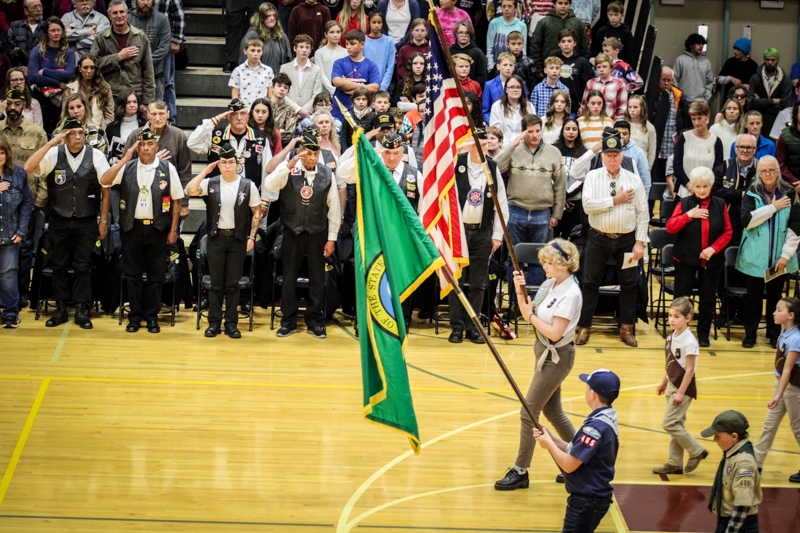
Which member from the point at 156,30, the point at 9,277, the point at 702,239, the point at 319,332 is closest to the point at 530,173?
the point at 702,239

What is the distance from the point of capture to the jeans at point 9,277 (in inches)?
423

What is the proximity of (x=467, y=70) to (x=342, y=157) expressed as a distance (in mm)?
2808

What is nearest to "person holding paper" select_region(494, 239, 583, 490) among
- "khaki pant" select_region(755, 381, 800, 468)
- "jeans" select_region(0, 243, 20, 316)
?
"khaki pant" select_region(755, 381, 800, 468)

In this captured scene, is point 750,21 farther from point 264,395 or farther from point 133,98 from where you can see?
point 264,395

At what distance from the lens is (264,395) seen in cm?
919

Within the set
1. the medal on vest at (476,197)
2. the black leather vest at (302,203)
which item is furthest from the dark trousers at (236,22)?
the medal on vest at (476,197)

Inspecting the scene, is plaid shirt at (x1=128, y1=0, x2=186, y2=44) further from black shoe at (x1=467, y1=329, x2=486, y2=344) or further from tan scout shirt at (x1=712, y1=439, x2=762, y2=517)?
tan scout shirt at (x1=712, y1=439, x2=762, y2=517)

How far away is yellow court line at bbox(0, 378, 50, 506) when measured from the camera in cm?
716

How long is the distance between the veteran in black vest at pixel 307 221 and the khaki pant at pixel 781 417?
5246mm

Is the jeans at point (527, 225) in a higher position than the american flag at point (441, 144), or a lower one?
lower

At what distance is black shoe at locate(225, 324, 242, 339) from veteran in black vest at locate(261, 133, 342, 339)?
489 mm

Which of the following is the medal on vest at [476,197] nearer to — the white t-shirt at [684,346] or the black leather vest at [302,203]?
the black leather vest at [302,203]

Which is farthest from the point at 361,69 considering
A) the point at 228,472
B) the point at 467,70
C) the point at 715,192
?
the point at 228,472

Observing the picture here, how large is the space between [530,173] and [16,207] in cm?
628
